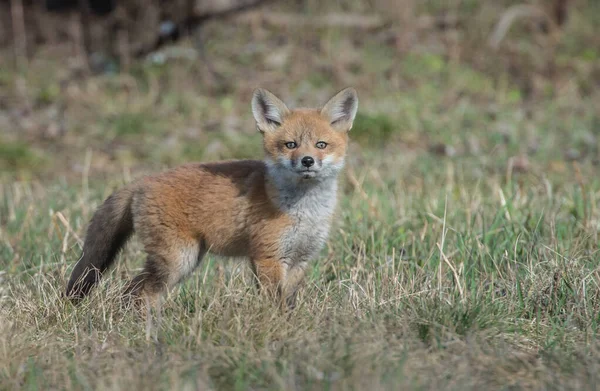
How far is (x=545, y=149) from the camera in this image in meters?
9.41

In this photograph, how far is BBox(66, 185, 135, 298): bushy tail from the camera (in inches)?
199

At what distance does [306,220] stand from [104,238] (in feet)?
4.11

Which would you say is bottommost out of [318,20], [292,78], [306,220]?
[306,220]

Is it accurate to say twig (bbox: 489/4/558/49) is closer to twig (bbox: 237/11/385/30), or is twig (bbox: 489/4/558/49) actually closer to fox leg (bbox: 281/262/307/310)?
twig (bbox: 237/11/385/30)

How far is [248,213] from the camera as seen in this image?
510 centimetres

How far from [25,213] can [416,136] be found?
5.12m

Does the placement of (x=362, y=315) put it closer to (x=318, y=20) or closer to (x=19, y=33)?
(x=318, y=20)

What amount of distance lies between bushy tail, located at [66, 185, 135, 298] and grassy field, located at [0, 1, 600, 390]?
14cm

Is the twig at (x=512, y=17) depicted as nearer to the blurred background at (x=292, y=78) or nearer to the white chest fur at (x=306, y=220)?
the blurred background at (x=292, y=78)

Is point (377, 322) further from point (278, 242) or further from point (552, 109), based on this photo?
point (552, 109)

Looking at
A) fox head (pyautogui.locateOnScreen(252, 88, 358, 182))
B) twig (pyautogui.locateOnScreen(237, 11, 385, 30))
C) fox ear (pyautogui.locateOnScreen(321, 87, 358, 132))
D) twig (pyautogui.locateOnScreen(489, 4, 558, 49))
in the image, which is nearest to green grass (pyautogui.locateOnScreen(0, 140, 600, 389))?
fox head (pyautogui.locateOnScreen(252, 88, 358, 182))

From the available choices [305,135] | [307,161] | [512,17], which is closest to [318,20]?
[512,17]

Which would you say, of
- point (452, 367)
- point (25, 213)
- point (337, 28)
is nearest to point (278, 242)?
point (452, 367)

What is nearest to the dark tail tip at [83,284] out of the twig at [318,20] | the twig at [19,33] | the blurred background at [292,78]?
the blurred background at [292,78]
